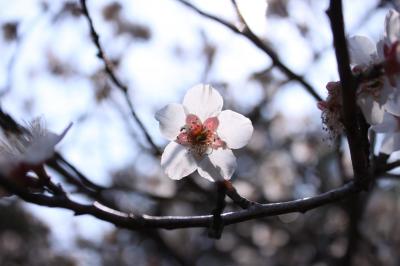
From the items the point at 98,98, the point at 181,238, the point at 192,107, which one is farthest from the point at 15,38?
the point at 181,238

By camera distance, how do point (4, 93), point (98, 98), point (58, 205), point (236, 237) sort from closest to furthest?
point (58, 205), point (4, 93), point (98, 98), point (236, 237)

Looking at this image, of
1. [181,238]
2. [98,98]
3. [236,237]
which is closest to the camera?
[98,98]

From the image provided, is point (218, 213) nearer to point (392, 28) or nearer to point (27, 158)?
point (27, 158)

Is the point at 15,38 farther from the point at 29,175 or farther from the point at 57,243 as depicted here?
the point at 57,243

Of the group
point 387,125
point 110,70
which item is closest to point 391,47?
point 387,125

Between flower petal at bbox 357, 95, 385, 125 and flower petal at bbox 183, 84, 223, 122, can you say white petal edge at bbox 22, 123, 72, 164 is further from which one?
flower petal at bbox 357, 95, 385, 125

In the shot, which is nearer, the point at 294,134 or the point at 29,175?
the point at 29,175

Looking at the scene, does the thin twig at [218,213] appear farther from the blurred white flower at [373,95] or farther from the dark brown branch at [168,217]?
the blurred white flower at [373,95]
